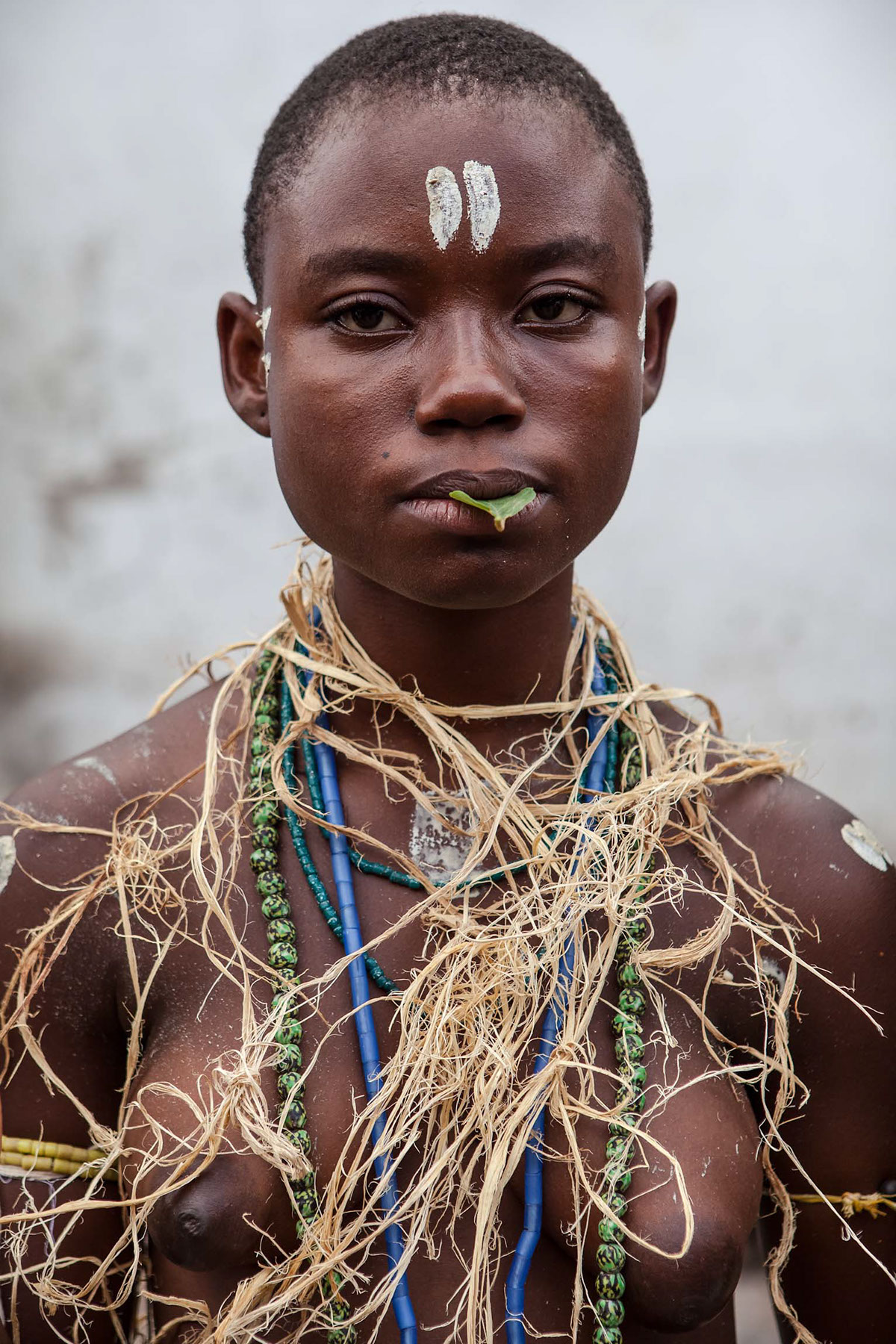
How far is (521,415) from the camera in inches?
56.9

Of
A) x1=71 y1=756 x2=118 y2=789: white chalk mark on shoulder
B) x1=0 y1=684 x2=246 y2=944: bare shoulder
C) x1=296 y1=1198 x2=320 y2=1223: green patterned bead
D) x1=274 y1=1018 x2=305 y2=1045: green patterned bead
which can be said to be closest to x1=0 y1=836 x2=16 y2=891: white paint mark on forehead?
x1=0 y1=684 x2=246 y2=944: bare shoulder

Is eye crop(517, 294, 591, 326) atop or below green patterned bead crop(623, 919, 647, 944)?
atop

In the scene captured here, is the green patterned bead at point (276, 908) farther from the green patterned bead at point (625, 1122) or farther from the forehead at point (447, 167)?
the forehead at point (447, 167)

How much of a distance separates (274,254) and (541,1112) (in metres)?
0.99

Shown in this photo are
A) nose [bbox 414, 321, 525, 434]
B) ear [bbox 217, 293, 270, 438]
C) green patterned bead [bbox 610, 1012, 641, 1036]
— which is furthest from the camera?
ear [bbox 217, 293, 270, 438]

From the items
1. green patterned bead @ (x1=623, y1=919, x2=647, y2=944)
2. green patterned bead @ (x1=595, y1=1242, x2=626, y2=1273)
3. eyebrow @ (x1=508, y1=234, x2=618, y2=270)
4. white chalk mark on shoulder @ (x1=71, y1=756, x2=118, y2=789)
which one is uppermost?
eyebrow @ (x1=508, y1=234, x2=618, y2=270)

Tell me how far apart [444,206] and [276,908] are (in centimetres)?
77

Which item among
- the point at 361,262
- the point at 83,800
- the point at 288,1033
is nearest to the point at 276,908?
the point at 288,1033

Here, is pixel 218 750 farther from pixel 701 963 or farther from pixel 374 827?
pixel 701 963

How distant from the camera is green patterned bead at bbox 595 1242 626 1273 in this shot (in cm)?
140

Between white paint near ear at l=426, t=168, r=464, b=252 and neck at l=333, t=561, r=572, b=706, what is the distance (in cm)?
43

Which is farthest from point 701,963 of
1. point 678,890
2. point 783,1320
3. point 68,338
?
point 68,338

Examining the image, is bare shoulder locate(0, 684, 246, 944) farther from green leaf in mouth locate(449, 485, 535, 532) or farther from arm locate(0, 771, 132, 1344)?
green leaf in mouth locate(449, 485, 535, 532)

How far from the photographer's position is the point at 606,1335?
1.42m
